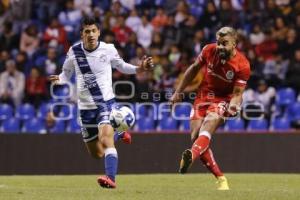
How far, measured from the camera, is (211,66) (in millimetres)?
11234

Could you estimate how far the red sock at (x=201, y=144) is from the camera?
1049 cm

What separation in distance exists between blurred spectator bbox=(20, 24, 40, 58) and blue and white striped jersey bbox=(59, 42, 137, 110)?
8.46 meters

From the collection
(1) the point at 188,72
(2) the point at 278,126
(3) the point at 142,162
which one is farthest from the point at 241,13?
(1) the point at 188,72

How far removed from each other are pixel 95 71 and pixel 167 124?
20.6 feet

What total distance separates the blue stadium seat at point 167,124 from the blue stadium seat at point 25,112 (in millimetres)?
2667

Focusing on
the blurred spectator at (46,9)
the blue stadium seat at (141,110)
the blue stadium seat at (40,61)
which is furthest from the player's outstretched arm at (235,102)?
the blurred spectator at (46,9)

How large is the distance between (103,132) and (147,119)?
21.2ft

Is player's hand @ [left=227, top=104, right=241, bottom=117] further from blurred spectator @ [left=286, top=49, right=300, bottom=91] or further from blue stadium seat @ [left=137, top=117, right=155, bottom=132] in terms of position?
blurred spectator @ [left=286, top=49, right=300, bottom=91]

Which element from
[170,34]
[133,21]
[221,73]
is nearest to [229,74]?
[221,73]

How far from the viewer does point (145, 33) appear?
19516 millimetres

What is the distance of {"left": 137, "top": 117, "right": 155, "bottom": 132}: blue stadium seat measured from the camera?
677 inches

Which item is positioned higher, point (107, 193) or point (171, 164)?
point (107, 193)

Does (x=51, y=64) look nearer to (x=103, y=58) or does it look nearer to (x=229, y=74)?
(x=103, y=58)

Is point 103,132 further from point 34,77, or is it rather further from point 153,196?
point 34,77
